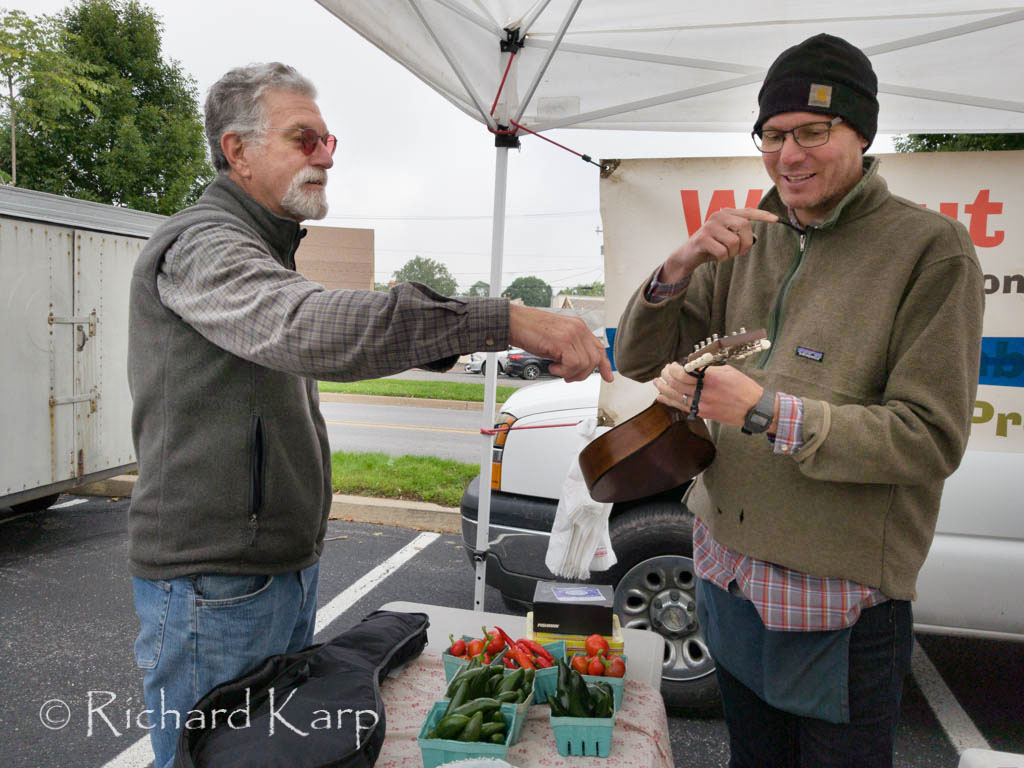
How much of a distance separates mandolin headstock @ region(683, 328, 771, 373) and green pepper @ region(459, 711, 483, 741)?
83 centimetres

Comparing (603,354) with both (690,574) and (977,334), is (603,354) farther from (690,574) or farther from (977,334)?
(690,574)

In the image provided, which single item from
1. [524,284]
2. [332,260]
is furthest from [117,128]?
[524,284]

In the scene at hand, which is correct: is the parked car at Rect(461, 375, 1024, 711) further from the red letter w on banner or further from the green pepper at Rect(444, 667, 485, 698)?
the green pepper at Rect(444, 667, 485, 698)

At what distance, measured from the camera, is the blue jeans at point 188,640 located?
5.05ft

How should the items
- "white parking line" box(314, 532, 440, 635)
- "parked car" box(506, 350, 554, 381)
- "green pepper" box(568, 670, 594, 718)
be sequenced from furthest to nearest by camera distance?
"parked car" box(506, 350, 554, 381) < "white parking line" box(314, 532, 440, 635) < "green pepper" box(568, 670, 594, 718)

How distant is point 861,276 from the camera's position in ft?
4.79

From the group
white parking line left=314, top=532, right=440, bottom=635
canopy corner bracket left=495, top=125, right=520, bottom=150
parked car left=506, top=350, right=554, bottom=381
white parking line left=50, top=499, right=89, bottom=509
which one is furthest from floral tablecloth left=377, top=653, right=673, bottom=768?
parked car left=506, top=350, right=554, bottom=381

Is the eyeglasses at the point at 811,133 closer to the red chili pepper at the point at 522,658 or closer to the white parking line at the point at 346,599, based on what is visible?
the red chili pepper at the point at 522,658

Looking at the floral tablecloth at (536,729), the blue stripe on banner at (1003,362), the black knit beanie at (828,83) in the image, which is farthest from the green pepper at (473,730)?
the blue stripe on banner at (1003,362)

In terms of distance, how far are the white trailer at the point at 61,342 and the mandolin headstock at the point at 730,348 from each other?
533cm

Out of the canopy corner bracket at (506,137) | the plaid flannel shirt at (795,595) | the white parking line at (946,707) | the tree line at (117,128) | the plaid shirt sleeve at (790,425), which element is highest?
the tree line at (117,128)

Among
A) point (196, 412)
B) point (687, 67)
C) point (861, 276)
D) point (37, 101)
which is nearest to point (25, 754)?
point (196, 412)

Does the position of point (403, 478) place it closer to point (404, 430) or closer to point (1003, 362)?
point (1003, 362)

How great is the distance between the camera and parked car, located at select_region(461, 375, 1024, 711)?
285cm
